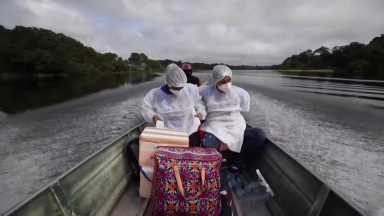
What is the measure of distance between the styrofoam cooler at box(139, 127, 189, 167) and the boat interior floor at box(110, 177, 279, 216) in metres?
0.44

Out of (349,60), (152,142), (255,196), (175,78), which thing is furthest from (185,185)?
(349,60)

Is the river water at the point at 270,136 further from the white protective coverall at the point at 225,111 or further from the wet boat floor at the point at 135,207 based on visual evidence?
the white protective coverall at the point at 225,111

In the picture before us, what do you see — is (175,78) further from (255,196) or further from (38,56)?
(38,56)

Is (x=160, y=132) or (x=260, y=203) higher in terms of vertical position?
(x=160, y=132)

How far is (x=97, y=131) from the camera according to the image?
8.20 metres

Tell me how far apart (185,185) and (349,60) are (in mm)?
51754

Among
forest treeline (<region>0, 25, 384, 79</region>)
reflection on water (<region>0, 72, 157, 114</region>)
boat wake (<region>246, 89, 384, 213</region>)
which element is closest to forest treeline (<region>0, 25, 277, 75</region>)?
forest treeline (<region>0, 25, 384, 79</region>)

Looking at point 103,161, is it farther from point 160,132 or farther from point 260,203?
point 260,203

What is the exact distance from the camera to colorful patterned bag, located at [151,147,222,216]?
2.10 m

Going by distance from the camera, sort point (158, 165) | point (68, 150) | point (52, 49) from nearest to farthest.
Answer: point (158, 165) < point (68, 150) < point (52, 49)

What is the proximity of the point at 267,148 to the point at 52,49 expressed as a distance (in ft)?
214

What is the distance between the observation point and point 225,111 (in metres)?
3.38

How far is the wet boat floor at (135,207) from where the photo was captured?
256 centimetres

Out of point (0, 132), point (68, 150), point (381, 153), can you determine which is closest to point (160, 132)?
point (68, 150)
